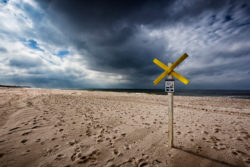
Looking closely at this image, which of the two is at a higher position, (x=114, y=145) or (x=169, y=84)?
(x=169, y=84)

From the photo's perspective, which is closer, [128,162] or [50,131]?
[128,162]

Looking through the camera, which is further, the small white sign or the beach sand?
the small white sign

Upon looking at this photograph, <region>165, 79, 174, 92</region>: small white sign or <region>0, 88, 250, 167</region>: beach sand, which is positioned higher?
<region>165, 79, 174, 92</region>: small white sign

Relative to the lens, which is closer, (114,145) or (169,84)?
(169,84)

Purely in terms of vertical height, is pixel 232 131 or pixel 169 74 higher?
pixel 169 74

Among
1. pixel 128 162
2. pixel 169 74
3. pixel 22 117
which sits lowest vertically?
pixel 128 162

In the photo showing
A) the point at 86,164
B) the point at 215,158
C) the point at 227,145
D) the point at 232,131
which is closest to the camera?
the point at 86,164

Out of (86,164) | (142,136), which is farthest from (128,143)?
(86,164)

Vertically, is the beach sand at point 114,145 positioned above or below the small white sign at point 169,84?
below

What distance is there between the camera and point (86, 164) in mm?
2779

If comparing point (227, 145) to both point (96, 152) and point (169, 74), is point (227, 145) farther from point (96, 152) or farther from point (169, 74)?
point (96, 152)

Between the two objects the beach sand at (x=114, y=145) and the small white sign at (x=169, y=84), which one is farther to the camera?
the small white sign at (x=169, y=84)

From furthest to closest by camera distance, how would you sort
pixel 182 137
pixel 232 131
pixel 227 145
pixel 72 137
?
1. pixel 232 131
2. pixel 182 137
3. pixel 72 137
4. pixel 227 145

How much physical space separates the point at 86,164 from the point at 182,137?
13.2 feet
